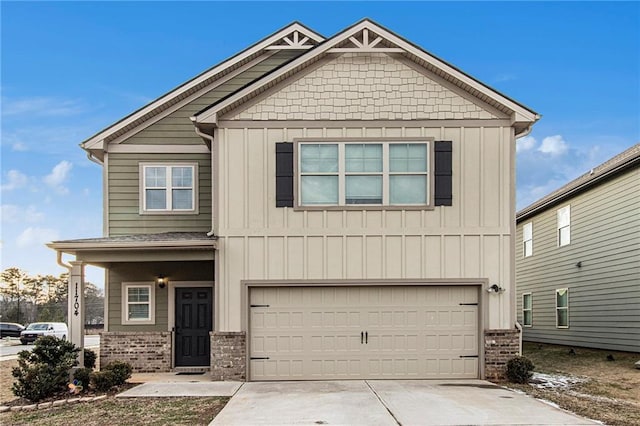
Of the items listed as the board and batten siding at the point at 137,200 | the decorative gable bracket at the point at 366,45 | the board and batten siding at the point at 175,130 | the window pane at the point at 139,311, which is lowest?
the window pane at the point at 139,311

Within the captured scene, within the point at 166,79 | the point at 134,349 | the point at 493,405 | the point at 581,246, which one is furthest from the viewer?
the point at 166,79

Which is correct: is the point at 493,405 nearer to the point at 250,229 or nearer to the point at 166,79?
the point at 250,229

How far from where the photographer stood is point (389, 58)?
41.1ft

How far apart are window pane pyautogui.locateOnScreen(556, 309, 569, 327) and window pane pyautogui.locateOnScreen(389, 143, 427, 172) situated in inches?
441

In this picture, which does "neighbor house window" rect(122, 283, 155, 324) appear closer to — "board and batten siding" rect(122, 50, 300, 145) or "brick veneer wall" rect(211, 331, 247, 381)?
"brick veneer wall" rect(211, 331, 247, 381)

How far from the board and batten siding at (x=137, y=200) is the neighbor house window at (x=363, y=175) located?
10.9 feet

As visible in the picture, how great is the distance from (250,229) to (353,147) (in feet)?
8.89

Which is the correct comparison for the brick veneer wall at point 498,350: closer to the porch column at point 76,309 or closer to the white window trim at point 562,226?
the porch column at point 76,309

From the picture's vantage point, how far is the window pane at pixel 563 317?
20.3 meters

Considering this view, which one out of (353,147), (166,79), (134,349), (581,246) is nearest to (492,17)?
(581,246)

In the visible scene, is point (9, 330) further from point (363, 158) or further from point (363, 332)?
point (363, 158)

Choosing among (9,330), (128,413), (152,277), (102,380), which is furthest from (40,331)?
(128,413)

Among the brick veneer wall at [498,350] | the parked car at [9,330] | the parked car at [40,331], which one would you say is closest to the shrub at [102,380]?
the brick veneer wall at [498,350]

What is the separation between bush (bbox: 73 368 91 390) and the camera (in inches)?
428
